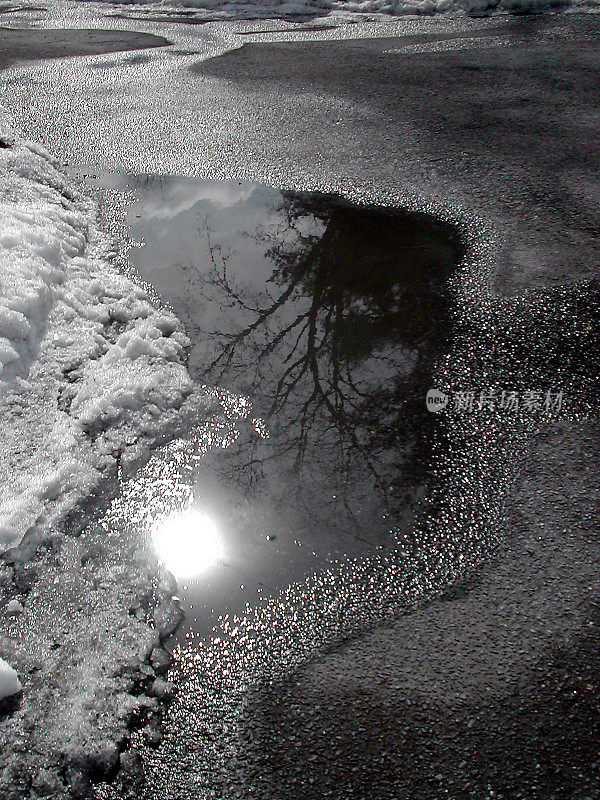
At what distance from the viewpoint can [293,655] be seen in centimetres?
254

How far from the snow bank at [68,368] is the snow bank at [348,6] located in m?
9.00

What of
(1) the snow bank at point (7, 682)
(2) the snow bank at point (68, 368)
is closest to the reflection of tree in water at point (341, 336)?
(2) the snow bank at point (68, 368)

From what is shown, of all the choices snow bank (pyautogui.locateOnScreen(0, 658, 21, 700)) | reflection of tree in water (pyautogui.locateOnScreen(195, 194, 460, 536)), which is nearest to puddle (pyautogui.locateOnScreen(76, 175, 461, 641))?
reflection of tree in water (pyautogui.locateOnScreen(195, 194, 460, 536))

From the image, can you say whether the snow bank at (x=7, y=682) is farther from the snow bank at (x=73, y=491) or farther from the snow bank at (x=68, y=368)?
the snow bank at (x=68, y=368)

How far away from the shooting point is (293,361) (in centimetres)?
409

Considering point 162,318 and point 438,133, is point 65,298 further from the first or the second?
point 438,133

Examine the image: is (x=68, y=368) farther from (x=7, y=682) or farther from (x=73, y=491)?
(x=7, y=682)

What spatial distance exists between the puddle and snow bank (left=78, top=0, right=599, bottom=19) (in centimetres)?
781

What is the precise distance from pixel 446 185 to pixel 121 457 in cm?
392

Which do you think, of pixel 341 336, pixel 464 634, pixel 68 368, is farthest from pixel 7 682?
pixel 341 336

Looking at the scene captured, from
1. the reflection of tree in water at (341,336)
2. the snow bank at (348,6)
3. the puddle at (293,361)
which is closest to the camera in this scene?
the puddle at (293,361)

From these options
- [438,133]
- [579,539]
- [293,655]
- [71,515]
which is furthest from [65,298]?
[438,133]

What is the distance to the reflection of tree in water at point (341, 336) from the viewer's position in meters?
3.45

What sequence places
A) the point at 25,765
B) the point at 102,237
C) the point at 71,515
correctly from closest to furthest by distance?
1. the point at 25,765
2. the point at 71,515
3. the point at 102,237
